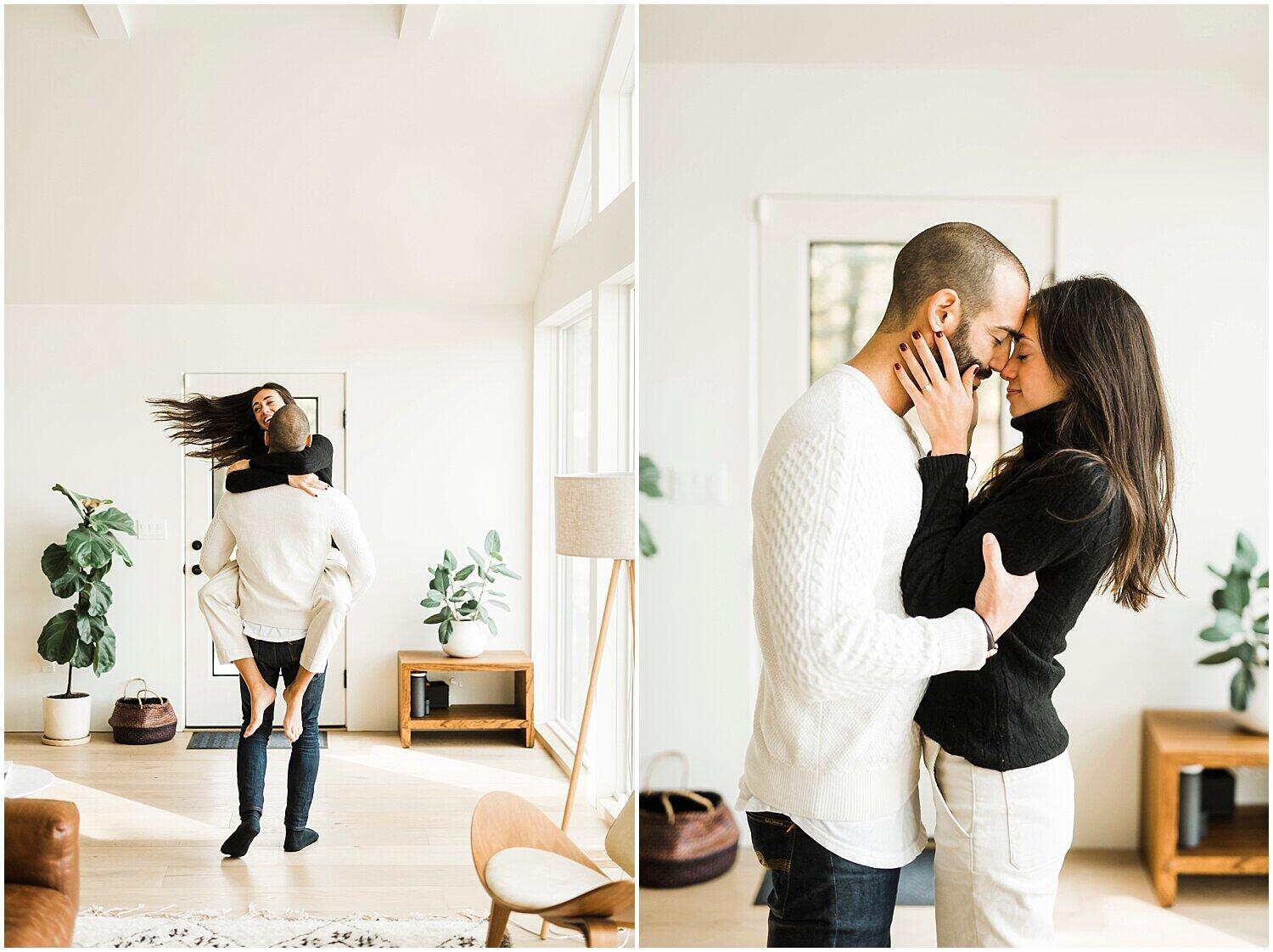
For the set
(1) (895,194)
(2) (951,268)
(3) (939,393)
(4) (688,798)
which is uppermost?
(1) (895,194)

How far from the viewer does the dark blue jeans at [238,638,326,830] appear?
5.27ft

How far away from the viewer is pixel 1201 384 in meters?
2.70

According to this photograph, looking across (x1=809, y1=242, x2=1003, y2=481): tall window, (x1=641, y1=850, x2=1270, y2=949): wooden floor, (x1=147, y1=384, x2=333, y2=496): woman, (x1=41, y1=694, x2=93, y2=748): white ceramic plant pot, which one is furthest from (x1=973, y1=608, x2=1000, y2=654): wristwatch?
(x1=41, y1=694, x2=93, y2=748): white ceramic plant pot

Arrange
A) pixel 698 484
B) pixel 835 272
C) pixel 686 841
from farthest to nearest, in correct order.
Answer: pixel 698 484 → pixel 686 841 → pixel 835 272

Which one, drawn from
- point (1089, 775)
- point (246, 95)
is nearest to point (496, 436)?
point (246, 95)

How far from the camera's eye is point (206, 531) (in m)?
1.58

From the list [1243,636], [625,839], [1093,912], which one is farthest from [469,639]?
[1243,636]

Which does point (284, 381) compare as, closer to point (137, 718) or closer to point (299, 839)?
point (137, 718)

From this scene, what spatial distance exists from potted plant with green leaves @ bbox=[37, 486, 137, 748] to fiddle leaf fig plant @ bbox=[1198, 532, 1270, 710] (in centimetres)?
272

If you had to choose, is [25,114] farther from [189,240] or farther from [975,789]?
[975,789]

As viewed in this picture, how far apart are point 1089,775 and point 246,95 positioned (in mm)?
2756

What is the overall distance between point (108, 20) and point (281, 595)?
102 cm

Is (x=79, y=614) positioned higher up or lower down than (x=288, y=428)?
lower down

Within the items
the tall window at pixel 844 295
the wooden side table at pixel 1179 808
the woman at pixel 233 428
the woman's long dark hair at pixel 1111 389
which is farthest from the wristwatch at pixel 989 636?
the wooden side table at pixel 1179 808
